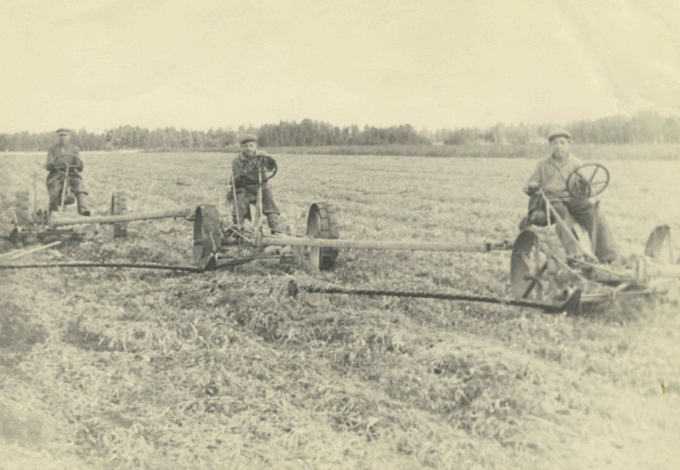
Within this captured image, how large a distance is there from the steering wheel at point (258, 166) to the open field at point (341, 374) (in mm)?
1413

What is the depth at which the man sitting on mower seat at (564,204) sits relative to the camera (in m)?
4.82

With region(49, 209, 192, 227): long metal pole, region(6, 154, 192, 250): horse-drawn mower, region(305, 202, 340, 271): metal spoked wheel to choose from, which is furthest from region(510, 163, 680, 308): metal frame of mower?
region(6, 154, 192, 250): horse-drawn mower

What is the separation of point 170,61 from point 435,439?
472 cm

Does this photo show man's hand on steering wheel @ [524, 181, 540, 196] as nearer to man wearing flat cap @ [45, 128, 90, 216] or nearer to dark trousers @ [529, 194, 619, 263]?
dark trousers @ [529, 194, 619, 263]

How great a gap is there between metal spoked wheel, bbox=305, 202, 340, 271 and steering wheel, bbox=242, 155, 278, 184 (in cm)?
76

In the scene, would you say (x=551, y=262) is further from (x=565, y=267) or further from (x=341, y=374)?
(x=341, y=374)

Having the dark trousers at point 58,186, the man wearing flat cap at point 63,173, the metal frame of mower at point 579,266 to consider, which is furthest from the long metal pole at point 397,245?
the dark trousers at point 58,186

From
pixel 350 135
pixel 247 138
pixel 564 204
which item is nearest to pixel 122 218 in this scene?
pixel 247 138

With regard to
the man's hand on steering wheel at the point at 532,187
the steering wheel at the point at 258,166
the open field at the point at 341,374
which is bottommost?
the open field at the point at 341,374

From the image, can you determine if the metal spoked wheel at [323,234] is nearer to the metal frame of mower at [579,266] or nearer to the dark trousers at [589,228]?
the metal frame of mower at [579,266]

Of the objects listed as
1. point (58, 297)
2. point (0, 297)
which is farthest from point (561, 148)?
point (0, 297)

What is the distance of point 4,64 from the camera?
5.95m

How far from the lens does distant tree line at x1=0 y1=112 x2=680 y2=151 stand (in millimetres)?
4215

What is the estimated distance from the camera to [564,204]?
5.02 metres
